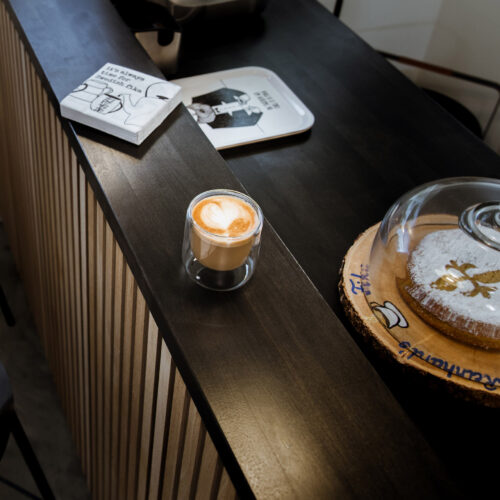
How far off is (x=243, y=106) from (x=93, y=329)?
A: 57 centimetres

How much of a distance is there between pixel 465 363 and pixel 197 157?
19.2 inches

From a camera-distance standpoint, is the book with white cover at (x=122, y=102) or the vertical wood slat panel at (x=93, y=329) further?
the book with white cover at (x=122, y=102)

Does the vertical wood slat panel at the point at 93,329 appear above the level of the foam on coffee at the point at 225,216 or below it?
below

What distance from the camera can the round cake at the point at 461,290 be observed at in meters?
0.81

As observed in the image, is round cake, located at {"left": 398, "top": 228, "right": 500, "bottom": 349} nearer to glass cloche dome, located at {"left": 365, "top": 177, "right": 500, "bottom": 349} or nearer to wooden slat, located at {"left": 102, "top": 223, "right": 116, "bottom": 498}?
glass cloche dome, located at {"left": 365, "top": 177, "right": 500, "bottom": 349}

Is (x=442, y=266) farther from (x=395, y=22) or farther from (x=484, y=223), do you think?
(x=395, y=22)

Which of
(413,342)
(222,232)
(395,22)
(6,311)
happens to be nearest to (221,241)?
(222,232)

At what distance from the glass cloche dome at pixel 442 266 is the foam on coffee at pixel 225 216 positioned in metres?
0.26

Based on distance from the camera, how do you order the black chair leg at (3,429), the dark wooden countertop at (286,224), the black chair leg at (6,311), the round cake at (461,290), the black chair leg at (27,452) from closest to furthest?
the dark wooden countertop at (286,224) → the round cake at (461,290) → the black chair leg at (3,429) → the black chair leg at (27,452) → the black chair leg at (6,311)

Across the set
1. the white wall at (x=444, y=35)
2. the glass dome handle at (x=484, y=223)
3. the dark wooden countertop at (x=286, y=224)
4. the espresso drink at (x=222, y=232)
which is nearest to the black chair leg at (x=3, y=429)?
the dark wooden countertop at (x=286, y=224)

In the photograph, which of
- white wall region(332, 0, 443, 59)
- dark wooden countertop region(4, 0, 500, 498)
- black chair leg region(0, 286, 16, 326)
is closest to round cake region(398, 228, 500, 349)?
dark wooden countertop region(4, 0, 500, 498)

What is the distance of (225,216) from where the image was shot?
732 millimetres

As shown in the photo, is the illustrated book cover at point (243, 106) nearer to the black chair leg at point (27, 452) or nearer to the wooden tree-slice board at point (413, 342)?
the wooden tree-slice board at point (413, 342)

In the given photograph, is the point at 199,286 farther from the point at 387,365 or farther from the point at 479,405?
the point at 479,405
